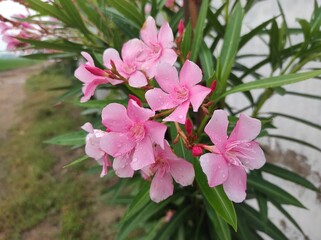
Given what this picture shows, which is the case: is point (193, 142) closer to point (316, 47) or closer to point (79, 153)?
point (316, 47)

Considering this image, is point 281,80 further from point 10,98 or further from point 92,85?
point 10,98

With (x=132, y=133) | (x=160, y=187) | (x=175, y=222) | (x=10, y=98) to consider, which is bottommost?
(x=10, y=98)

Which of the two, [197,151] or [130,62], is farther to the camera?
[130,62]

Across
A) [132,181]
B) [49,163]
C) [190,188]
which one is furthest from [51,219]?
[190,188]

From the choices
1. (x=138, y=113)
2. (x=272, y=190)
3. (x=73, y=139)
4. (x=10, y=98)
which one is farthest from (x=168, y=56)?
(x=10, y=98)

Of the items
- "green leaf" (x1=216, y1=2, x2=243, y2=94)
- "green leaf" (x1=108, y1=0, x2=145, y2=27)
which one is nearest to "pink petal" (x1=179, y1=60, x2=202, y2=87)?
"green leaf" (x1=216, y1=2, x2=243, y2=94)
